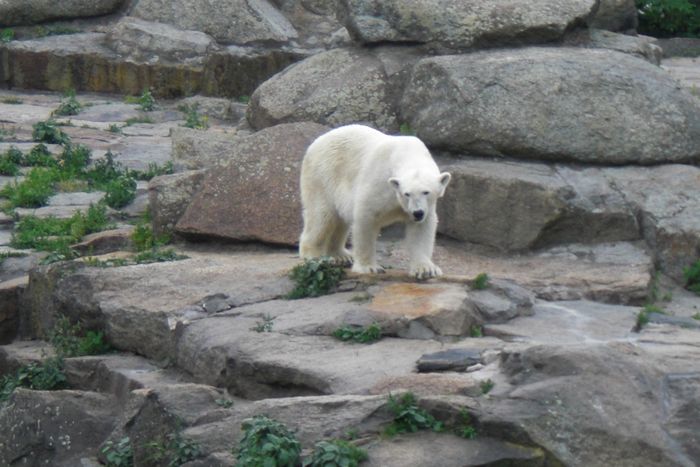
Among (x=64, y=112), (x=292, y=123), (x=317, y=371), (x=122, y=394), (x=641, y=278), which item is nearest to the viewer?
(x=317, y=371)

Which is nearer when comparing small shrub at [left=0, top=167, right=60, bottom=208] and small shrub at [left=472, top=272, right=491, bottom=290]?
small shrub at [left=472, top=272, right=491, bottom=290]

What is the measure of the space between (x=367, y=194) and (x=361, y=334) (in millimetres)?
1272

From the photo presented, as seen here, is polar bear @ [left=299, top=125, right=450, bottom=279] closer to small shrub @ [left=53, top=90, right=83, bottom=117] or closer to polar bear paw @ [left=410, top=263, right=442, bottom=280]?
polar bear paw @ [left=410, top=263, right=442, bottom=280]

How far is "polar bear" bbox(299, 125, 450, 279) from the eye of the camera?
9234 mm

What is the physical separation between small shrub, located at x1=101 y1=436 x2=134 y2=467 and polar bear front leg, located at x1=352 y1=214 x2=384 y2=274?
2.32 metres

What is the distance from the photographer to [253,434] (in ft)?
23.9

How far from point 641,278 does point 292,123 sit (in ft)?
12.3

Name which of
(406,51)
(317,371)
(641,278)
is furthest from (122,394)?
(406,51)

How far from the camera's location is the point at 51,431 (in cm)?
920

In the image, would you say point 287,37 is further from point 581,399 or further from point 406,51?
point 581,399

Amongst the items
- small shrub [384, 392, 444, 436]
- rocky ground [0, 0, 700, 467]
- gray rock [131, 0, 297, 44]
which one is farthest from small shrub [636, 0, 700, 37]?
small shrub [384, 392, 444, 436]

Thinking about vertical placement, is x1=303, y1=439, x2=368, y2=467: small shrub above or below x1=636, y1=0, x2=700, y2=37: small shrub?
below

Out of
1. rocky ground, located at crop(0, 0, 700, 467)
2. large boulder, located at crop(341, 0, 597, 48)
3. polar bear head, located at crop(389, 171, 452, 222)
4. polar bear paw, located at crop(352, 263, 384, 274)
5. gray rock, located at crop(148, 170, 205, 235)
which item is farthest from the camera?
large boulder, located at crop(341, 0, 597, 48)

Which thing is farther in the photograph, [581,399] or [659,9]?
[659,9]
